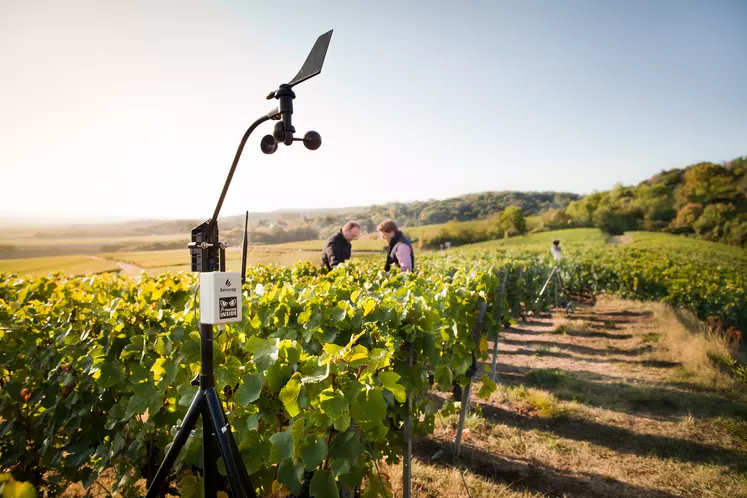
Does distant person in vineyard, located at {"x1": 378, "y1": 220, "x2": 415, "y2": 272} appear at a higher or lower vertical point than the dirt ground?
higher

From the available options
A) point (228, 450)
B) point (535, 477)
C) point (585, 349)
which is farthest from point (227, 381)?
point (585, 349)

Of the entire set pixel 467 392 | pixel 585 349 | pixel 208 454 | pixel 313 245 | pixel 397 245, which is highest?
pixel 397 245

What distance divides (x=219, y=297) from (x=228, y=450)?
497mm

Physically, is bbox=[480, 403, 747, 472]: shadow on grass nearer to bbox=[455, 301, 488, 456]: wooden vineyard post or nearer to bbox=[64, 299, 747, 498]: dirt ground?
bbox=[64, 299, 747, 498]: dirt ground

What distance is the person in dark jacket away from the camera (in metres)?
6.42

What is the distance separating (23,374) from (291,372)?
206 centimetres

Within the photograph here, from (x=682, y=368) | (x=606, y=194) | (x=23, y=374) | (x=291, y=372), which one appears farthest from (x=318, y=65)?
(x=606, y=194)

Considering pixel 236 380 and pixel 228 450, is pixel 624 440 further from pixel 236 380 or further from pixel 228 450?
pixel 228 450

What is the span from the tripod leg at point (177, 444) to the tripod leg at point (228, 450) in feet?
0.13

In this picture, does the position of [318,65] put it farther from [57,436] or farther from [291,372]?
[57,436]

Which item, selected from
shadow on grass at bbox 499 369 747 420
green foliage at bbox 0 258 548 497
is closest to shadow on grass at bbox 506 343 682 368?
shadow on grass at bbox 499 369 747 420

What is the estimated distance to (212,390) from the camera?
1.38 metres

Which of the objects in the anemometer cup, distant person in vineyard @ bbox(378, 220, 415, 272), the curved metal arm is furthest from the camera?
distant person in vineyard @ bbox(378, 220, 415, 272)

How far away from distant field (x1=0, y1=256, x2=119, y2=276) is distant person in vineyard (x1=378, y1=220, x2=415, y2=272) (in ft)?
13.5
